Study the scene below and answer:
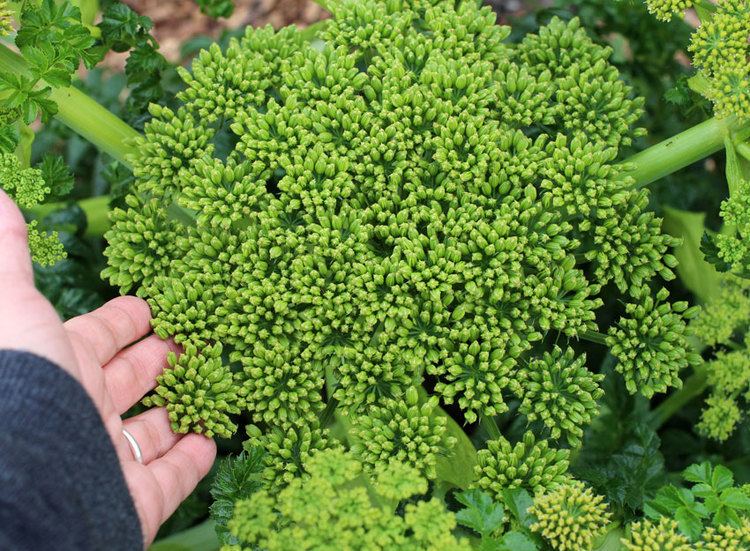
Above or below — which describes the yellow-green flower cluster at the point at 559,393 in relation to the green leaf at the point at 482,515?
above

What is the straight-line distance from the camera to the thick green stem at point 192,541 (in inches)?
94.4

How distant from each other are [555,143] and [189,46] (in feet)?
5.72

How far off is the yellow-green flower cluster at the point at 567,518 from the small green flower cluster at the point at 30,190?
4.38ft

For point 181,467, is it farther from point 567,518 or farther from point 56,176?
point 567,518

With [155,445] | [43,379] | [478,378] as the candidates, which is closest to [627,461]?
[478,378]

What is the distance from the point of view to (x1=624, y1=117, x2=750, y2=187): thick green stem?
2088 millimetres

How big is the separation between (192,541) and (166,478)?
2.06ft

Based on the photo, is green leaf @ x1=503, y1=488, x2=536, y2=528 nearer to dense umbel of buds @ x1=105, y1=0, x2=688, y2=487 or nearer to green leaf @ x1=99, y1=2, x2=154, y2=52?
dense umbel of buds @ x1=105, y1=0, x2=688, y2=487

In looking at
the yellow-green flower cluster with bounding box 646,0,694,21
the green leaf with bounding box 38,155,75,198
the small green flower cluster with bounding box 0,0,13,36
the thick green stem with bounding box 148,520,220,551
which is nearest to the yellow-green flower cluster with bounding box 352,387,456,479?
the thick green stem with bounding box 148,520,220,551

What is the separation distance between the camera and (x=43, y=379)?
159cm

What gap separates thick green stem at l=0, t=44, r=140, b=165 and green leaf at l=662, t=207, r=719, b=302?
1814 mm

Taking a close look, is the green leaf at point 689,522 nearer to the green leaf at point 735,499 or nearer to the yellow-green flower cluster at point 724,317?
the green leaf at point 735,499

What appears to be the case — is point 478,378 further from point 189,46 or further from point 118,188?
point 189,46

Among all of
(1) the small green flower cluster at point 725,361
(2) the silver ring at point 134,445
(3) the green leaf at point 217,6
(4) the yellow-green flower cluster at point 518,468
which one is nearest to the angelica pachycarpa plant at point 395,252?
(4) the yellow-green flower cluster at point 518,468
